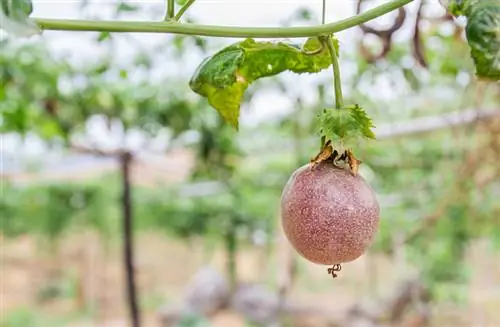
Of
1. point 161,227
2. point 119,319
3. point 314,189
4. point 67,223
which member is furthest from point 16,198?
point 314,189

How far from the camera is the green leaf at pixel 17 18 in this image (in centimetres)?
62

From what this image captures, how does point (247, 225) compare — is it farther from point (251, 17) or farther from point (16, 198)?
point (251, 17)

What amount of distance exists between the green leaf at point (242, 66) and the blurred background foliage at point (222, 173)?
0.41 m

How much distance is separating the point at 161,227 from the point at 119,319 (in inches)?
46.4

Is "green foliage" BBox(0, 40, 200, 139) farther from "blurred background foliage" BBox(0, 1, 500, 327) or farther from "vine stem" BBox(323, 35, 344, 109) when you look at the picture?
"vine stem" BBox(323, 35, 344, 109)

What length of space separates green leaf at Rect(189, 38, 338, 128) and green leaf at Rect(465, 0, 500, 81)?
0.74 feet

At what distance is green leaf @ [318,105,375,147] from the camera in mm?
743

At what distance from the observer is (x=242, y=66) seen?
33.2 inches

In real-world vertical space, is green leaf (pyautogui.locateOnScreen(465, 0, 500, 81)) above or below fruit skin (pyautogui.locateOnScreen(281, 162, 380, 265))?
above

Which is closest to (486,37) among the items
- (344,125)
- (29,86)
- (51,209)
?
(344,125)

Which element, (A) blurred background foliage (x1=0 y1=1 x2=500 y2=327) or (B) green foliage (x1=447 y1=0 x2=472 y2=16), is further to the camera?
(A) blurred background foliage (x1=0 y1=1 x2=500 y2=327)

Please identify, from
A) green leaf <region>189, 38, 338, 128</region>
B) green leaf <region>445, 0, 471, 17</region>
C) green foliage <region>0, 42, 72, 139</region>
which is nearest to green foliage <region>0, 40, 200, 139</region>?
green foliage <region>0, 42, 72, 139</region>

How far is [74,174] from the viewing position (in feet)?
Result: 21.1

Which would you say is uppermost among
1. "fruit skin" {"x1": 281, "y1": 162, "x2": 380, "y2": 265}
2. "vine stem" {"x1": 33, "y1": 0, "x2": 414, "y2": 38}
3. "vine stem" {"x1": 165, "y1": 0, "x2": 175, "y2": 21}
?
"vine stem" {"x1": 165, "y1": 0, "x2": 175, "y2": 21}
